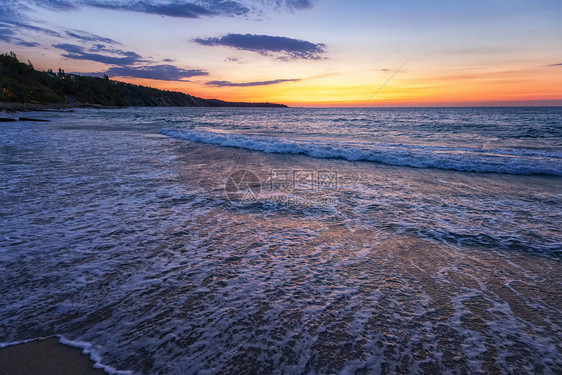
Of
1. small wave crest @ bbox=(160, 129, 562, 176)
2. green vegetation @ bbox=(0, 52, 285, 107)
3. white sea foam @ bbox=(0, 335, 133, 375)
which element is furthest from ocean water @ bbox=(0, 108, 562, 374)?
green vegetation @ bbox=(0, 52, 285, 107)

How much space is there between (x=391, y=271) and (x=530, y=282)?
1.55 metres

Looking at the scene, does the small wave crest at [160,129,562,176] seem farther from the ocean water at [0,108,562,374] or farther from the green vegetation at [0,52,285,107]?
the green vegetation at [0,52,285,107]

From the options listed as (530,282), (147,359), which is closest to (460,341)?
(530,282)

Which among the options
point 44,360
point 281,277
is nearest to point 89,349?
point 44,360

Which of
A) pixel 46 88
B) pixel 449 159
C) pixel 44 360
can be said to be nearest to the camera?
pixel 44 360

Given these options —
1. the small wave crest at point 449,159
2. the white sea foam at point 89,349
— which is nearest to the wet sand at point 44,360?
the white sea foam at point 89,349

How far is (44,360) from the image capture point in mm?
2078

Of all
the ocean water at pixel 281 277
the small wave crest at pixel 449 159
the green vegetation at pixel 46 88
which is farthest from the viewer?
the green vegetation at pixel 46 88

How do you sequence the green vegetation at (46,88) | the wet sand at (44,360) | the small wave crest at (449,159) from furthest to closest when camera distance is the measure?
the green vegetation at (46,88) < the small wave crest at (449,159) < the wet sand at (44,360)

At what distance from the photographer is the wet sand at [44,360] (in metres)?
2.00

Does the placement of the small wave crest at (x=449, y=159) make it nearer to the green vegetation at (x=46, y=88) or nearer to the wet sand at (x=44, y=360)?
the wet sand at (x=44, y=360)

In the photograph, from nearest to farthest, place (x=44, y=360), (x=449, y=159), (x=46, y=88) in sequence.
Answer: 1. (x=44, y=360)
2. (x=449, y=159)
3. (x=46, y=88)

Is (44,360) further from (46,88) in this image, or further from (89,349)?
(46,88)

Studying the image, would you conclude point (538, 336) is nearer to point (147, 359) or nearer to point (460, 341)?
point (460, 341)
